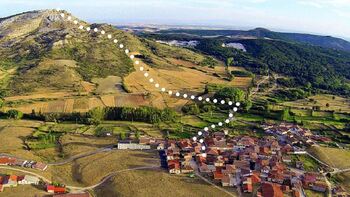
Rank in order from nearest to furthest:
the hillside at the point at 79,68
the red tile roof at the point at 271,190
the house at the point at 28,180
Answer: the red tile roof at the point at 271,190 → the house at the point at 28,180 → the hillside at the point at 79,68

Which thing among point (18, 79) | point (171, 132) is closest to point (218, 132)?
point (171, 132)

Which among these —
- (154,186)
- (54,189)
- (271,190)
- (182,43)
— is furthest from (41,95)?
(182,43)

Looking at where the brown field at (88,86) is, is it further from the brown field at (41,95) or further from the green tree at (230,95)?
the green tree at (230,95)

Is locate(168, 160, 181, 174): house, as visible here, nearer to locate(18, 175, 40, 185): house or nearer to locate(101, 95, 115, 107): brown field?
locate(18, 175, 40, 185): house

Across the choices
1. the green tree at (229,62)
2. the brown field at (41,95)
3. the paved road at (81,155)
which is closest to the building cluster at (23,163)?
the paved road at (81,155)

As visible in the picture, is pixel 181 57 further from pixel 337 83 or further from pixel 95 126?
pixel 95 126

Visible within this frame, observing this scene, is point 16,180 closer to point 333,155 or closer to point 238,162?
point 238,162
